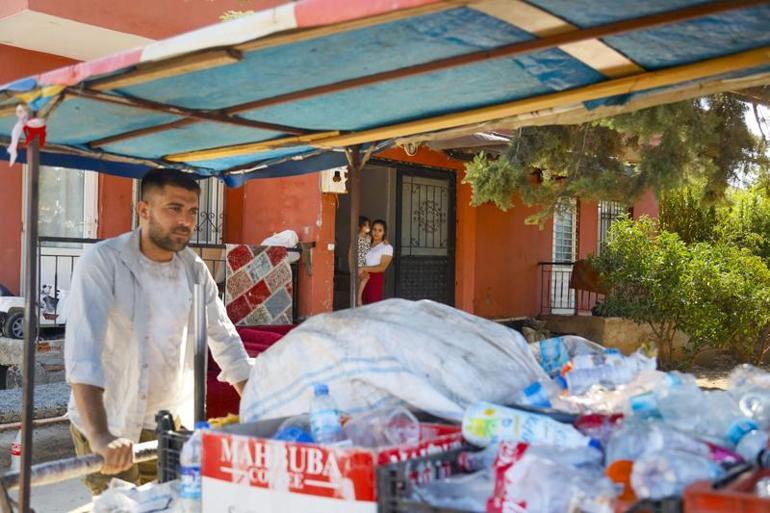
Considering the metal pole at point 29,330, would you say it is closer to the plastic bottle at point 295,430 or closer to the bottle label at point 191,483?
the bottle label at point 191,483

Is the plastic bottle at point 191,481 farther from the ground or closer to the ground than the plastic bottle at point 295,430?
closer to the ground

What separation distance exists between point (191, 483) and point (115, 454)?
597mm

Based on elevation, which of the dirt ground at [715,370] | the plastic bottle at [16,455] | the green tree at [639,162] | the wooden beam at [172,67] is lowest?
the dirt ground at [715,370]

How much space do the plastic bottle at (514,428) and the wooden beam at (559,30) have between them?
40.8 inches

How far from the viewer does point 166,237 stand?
142 inches

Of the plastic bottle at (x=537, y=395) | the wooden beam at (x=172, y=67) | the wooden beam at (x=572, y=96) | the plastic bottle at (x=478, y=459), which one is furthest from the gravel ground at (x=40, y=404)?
the plastic bottle at (x=478, y=459)

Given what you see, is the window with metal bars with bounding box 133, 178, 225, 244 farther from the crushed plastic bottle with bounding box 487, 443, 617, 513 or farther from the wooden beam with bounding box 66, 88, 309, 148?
the crushed plastic bottle with bounding box 487, 443, 617, 513

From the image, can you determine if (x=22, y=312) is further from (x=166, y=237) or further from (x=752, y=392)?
(x=752, y=392)

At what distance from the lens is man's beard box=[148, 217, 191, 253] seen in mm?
3600

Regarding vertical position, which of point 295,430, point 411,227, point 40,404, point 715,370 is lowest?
point 715,370

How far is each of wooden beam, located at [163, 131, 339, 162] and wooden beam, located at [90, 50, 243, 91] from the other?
48.1 inches

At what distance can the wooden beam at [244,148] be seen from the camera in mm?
3770

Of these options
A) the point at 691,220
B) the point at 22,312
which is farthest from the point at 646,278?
the point at 22,312

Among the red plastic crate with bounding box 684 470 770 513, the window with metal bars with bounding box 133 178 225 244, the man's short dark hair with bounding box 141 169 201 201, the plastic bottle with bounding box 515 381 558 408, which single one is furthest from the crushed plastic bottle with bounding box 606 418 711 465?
the window with metal bars with bounding box 133 178 225 244
